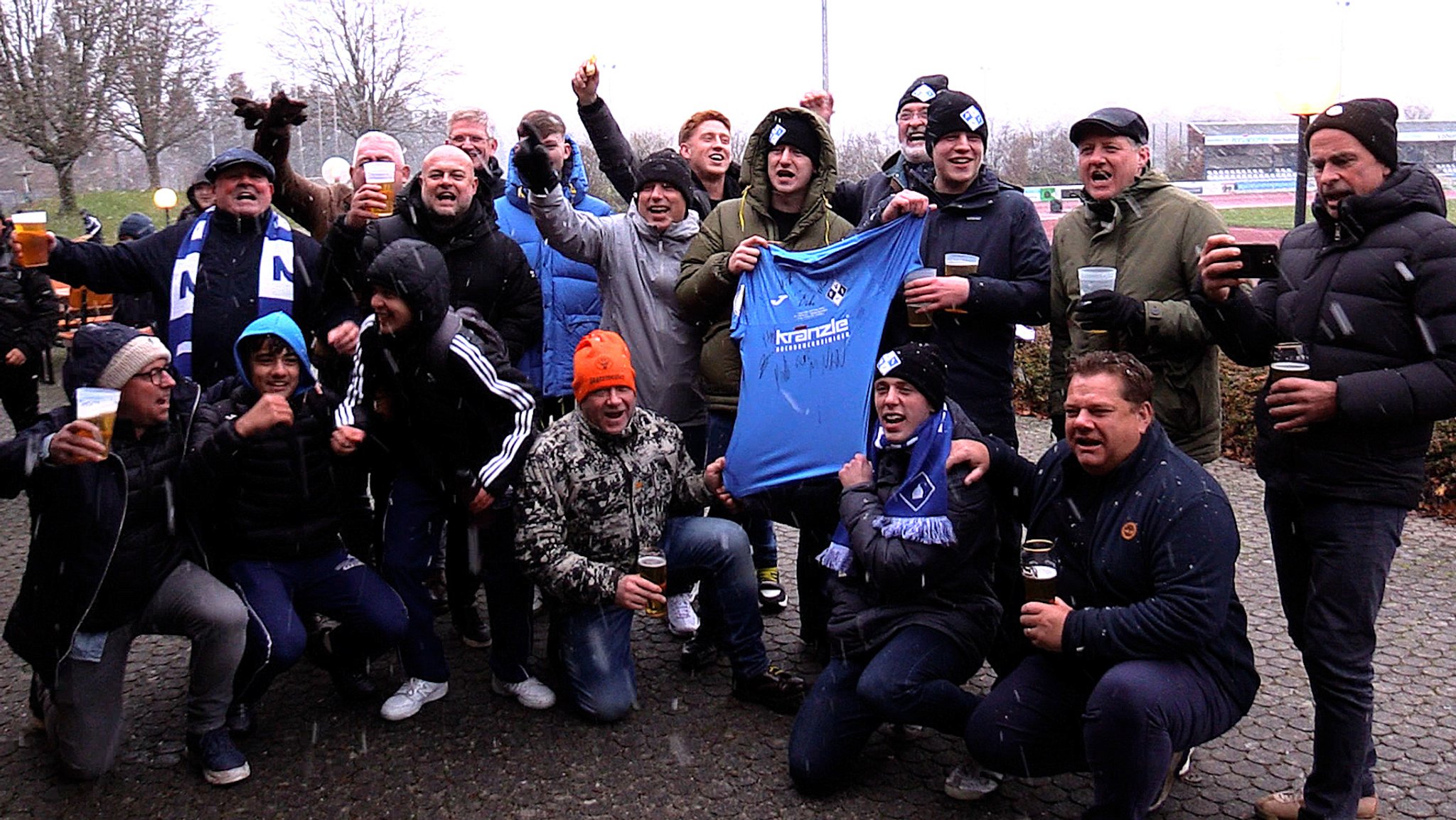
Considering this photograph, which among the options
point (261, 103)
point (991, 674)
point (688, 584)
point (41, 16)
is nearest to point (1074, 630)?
point (991, 674)

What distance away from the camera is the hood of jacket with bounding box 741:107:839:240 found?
4.93m

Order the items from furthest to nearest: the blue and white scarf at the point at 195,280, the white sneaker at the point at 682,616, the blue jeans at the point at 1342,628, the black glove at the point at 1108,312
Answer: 1. the white sneaker at the point at 682,616
2. the blue and white scarf at the point at 195,280
3. the black glove at the point at 1108,312
4. the blue jeans at the point at 1342,628

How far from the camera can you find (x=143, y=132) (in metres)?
37.6

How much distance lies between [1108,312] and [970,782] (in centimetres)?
163

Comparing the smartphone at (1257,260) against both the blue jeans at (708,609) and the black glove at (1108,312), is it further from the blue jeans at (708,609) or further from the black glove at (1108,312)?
the blue jeans at (708,609)

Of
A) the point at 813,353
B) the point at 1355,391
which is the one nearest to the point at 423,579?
the point at 813,353

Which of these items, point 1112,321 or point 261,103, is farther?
point 261,103

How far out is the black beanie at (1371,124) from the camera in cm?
345

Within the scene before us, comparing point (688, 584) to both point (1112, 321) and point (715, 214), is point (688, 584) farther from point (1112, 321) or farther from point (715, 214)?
point (1112, 321)

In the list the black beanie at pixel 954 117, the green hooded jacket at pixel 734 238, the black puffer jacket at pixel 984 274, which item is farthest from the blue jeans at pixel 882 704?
the black beanie at pixel 954 117

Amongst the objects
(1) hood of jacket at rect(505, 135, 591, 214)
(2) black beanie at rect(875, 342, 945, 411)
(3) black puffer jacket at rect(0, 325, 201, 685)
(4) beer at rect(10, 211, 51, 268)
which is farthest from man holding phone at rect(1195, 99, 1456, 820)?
(4) beer at rect(10, 211, 51, 268)

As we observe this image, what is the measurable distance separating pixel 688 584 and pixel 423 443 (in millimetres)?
1275

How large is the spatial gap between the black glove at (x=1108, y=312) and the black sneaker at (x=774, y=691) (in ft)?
6.14

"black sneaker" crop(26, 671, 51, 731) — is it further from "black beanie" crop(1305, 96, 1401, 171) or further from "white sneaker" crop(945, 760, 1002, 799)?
"black beanie" crop(1305, 96, 1401, 171)
